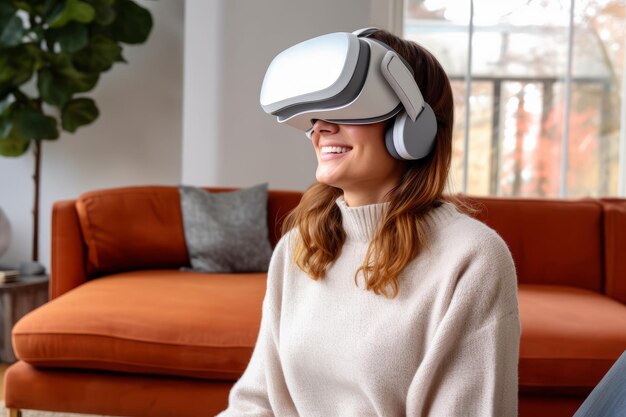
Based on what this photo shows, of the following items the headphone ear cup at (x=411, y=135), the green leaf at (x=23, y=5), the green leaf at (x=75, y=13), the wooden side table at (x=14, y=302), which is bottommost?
the wooden side table at (x=14, y=302)

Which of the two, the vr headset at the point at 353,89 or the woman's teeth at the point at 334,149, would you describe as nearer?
the vr headset at the point at 353,89

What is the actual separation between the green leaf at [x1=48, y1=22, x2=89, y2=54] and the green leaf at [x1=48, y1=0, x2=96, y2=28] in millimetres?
72

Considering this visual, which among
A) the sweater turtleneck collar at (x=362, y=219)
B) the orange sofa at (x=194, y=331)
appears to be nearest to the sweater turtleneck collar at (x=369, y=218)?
the sweater turtleneck collar at (x=362, y=219)

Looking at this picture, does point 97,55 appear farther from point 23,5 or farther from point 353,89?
point 353,89

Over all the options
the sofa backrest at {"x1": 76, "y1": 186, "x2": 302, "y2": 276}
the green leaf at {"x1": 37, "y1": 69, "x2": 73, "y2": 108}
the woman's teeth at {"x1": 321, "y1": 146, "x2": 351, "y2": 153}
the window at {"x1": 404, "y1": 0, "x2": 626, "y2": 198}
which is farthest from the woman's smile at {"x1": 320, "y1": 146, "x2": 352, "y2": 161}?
the window at {"x1": 404, "y1": 0, "x2": 626, "y2": 198}

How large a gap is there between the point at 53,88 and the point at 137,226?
1.01 m

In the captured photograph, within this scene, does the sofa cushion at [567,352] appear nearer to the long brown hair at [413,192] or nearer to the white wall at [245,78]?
the long brown hair at [413,192]

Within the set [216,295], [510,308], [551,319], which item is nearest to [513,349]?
[510,308]

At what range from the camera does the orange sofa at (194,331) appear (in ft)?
7.31

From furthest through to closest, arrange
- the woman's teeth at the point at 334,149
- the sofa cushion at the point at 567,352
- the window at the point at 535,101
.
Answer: the window at the point at 535,101 → the sofa cushion at the point at 567,352 → the woman's teeth at the point at 334,149

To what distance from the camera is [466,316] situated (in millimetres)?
1144

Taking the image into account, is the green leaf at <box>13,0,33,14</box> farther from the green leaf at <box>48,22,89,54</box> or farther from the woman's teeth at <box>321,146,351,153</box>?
the woman's teeth at <box>321,146,351,153</box>

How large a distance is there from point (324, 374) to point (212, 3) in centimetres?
283

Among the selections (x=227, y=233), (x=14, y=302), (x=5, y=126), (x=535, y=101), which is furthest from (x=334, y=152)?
(x=535, y=101)
